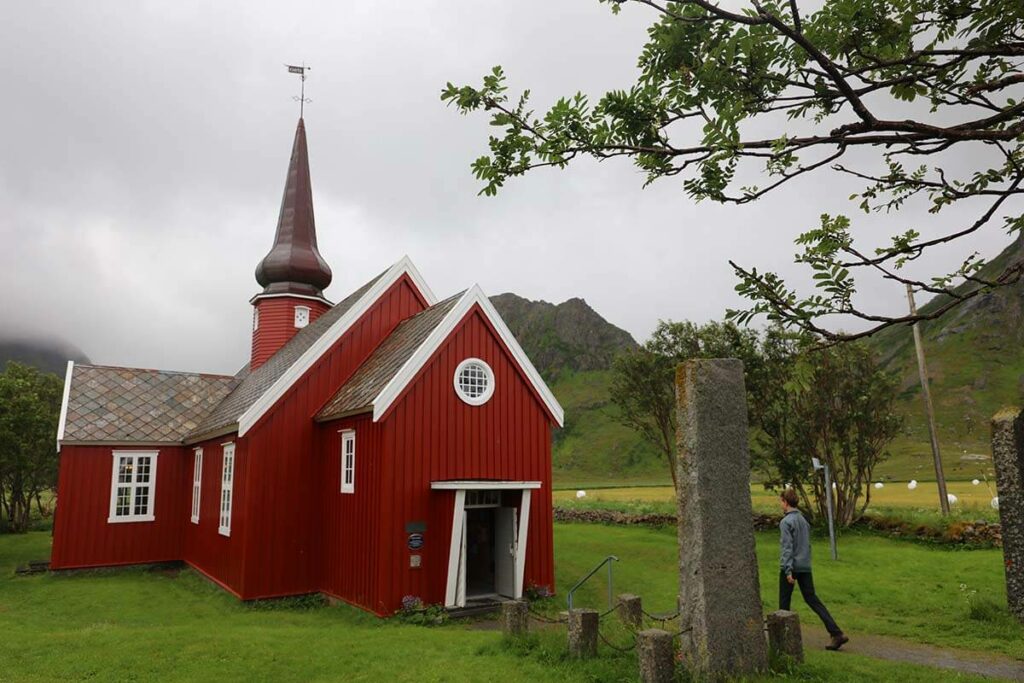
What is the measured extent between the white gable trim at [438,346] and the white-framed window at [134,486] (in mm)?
11199

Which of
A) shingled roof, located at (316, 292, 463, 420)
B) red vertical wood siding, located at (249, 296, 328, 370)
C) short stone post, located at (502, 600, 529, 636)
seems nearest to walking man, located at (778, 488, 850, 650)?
short stone post, located at (502, 600, 529, 636)

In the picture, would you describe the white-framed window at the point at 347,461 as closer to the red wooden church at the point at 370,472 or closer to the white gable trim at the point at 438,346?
the red wooden church at the point at 370,472

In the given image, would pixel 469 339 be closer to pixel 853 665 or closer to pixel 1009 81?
pixel 853 665

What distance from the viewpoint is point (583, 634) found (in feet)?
25.9

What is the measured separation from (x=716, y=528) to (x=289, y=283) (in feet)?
62.7

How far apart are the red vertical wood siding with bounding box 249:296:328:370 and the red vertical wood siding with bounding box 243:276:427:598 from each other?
7.15 m

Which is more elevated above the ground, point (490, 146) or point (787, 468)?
point (490, 146)

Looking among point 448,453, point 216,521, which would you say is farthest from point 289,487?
point 448,453

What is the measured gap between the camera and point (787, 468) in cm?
2194

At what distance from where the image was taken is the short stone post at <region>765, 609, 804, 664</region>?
751 cm

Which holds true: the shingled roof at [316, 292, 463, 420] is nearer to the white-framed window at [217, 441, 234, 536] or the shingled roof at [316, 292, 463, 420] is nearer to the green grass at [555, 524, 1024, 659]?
the white-framed window at [217, 441, 234, 536]

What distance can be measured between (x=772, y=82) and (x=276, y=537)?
1422 cm

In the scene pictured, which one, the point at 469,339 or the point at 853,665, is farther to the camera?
the point at 469,339

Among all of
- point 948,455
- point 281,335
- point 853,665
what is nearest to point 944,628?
point 853,665
